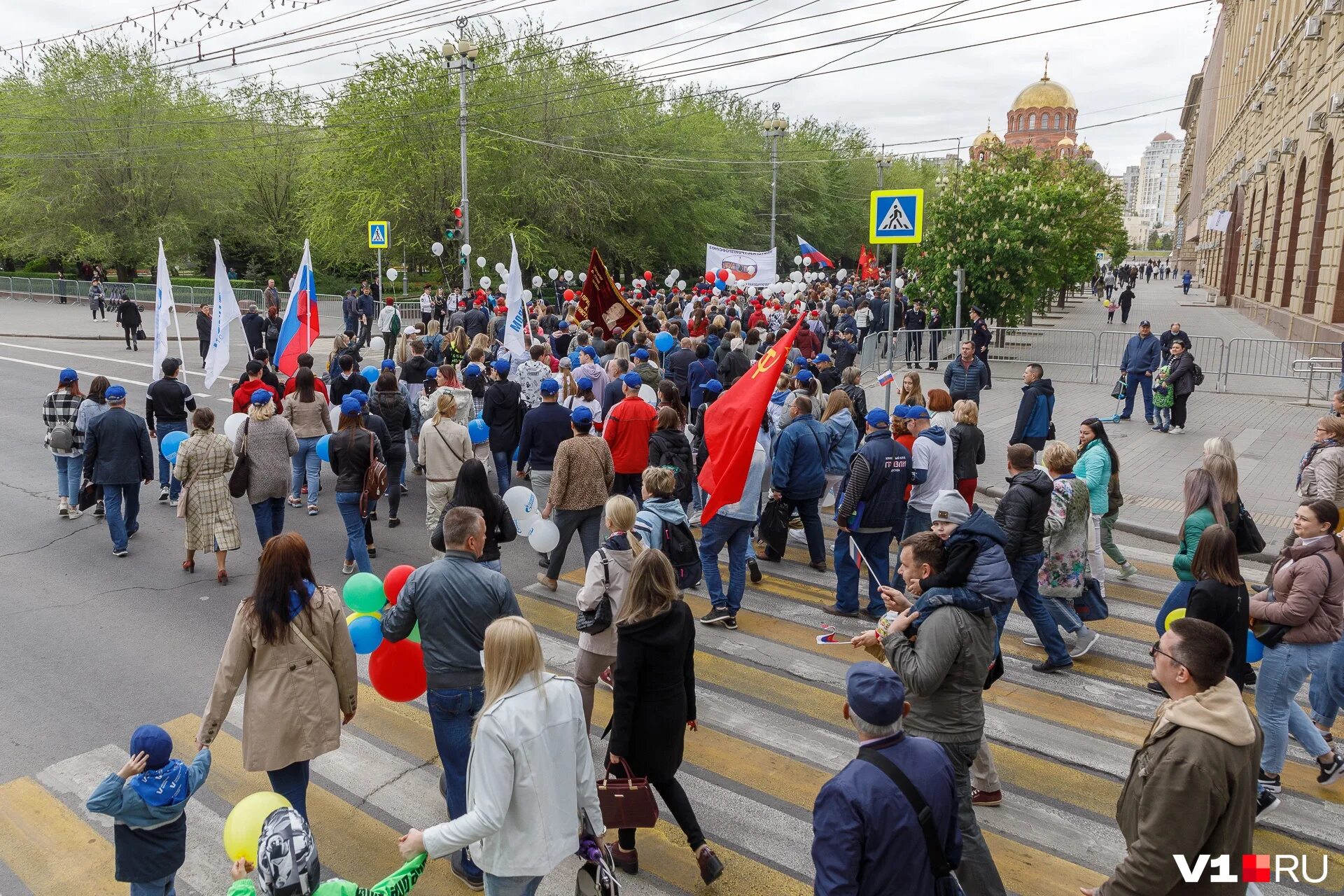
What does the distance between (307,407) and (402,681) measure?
6299 mm

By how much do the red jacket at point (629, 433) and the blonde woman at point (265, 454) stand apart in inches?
121

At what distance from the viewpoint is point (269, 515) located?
9266 millimetres

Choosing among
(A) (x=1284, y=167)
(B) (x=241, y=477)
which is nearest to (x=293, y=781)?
(B) (x=241, y=477)

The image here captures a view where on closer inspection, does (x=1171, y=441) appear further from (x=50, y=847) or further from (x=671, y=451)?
(x=50, y=847)

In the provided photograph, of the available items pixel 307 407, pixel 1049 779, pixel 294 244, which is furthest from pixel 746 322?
pixel 294 244

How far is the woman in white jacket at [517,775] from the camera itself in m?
3.47

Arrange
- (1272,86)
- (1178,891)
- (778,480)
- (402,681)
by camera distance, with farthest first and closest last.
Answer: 1. (1272,86)
2. (778,480)
3. (402,681)
4. (1178,891)

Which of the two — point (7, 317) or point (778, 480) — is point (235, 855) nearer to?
point (778, 480)

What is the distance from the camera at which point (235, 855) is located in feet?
11.6

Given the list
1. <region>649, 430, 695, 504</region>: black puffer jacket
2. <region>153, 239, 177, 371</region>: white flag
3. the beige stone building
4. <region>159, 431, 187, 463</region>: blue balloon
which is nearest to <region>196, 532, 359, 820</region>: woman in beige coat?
<region>649, 430, 695, 504</region>: black puffer jacket

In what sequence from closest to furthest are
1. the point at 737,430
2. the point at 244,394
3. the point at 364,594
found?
the point at 364,594, the point at 737,430, the point at 244,394

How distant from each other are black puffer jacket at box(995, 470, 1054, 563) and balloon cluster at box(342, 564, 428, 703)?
4.14 m

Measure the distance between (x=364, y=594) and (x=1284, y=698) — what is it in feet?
17.9

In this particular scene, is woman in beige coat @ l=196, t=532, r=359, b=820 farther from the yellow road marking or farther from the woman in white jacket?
the woman in white jacket
